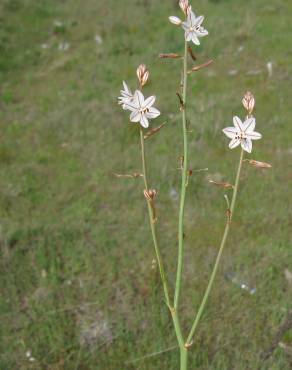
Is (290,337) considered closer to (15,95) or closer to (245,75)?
(245,75)

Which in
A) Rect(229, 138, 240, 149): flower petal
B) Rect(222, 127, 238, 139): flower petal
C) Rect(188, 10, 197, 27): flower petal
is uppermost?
Rect(188, 10, 197, 27): flower petal

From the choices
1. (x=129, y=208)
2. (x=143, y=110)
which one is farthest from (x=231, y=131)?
(x=129, y=208)

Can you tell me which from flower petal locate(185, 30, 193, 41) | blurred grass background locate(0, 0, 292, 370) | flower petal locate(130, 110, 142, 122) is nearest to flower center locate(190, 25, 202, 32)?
flower petal locate(185, 30, 193, 41)

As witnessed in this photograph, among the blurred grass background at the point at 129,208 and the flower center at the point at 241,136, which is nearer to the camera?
A: the flower center at the point at 241,136

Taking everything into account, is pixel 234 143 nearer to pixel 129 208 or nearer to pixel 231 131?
pixel 231 131

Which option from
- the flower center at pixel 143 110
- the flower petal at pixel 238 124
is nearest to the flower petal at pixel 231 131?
the flower petal at pixel 238 124

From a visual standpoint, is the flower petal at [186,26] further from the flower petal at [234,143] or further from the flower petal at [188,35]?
the flower petal at [234,143]

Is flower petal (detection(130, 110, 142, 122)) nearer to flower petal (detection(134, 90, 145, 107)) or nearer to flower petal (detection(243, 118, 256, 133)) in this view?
flower petal (detection(134, 90, 145, 107))
